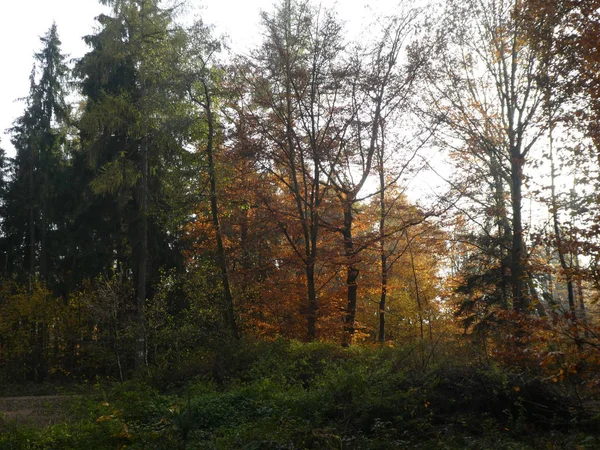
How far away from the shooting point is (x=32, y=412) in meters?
12.1

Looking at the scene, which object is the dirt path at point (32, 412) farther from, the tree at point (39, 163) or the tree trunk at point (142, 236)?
the tree at point (39, 163)

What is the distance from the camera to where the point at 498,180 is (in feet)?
61.9

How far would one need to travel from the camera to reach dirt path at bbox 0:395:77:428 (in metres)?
10.5

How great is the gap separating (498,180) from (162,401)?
13274mm

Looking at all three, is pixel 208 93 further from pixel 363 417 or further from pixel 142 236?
pixel 363 417

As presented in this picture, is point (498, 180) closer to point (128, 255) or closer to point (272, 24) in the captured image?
point (272, 24)

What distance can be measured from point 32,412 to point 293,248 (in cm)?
1005

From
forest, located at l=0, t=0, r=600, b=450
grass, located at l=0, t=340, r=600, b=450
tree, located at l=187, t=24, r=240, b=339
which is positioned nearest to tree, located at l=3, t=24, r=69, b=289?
forest, located at l=0, t=0, r=600, b=450

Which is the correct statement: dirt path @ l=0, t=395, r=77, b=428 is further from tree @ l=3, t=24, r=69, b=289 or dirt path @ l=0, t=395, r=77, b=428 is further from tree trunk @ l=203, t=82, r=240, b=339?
tree @ l=3, t=24, r=69, b=289

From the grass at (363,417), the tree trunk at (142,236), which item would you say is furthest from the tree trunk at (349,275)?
the grass at (363,417)

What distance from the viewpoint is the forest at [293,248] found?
9195 mm


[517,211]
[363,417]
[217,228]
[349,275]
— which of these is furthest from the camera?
[349,275]

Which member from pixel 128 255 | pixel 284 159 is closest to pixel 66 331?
pixel 128 255

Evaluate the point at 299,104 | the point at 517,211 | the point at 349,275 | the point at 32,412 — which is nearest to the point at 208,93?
the point at 299,104
